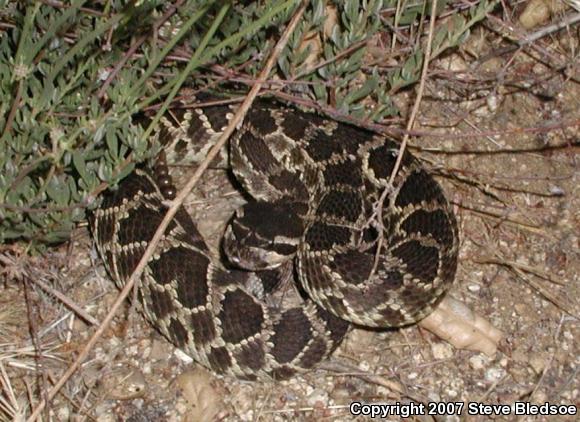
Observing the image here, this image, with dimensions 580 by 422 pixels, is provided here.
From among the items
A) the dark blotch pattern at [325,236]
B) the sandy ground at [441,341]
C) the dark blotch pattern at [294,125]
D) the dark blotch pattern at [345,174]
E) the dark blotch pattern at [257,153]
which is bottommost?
the sandy ground at [441,341]

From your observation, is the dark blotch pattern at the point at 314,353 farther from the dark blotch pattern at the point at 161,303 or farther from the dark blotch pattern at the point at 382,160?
the dark blotch pattern at the point at 382,160

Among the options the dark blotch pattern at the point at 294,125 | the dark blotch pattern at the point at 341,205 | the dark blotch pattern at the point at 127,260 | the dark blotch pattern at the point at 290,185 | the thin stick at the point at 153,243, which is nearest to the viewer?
the thin stick at the point at 153,243

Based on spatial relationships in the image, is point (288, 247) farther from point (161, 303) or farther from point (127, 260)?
point (127, 260)

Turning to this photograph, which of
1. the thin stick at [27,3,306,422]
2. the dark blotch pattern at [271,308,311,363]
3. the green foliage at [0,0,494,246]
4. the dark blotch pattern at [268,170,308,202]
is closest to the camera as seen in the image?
the thin stick at [27,3,306,422]

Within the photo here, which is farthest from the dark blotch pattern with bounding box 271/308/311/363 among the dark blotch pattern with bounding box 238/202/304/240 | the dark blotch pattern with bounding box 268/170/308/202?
the dark blotch pattern with bounding box 268/170/308/202

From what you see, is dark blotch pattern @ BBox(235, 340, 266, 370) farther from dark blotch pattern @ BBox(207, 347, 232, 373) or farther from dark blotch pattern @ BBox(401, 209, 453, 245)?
dark blotch pattern @ BBox(401, 209, 453, 245)

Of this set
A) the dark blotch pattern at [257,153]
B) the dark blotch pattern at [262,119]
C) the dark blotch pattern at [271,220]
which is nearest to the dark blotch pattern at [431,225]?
the dark blotch pattern at [271,220]
